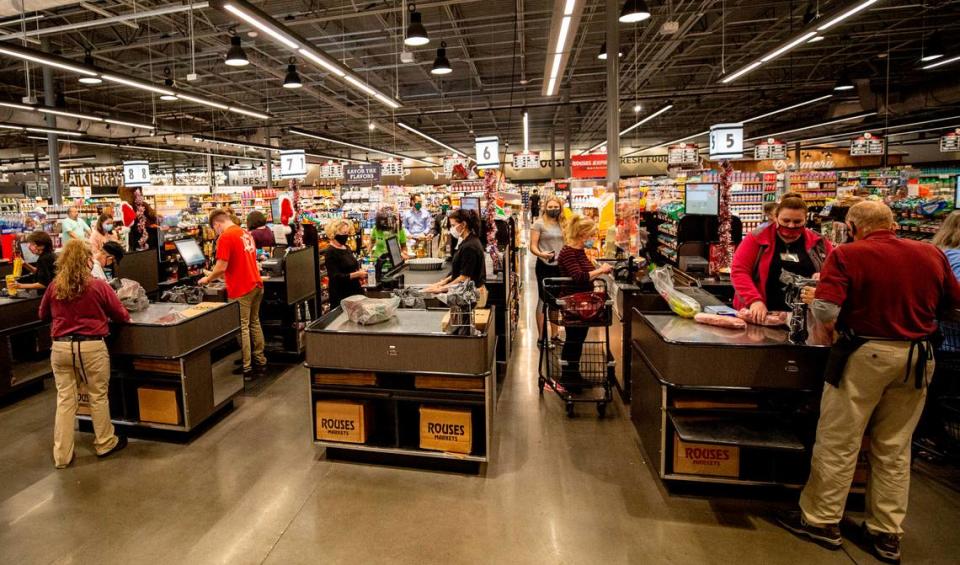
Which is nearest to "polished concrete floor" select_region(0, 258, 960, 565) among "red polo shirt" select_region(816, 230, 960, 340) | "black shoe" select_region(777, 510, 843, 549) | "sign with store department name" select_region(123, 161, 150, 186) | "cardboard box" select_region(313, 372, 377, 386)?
"black shoe" select_region(777, 510, 843, 549)

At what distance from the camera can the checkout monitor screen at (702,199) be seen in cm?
743

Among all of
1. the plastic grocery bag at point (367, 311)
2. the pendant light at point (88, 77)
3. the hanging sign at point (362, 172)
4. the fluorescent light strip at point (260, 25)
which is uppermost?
the pendant light at point (88, 77)

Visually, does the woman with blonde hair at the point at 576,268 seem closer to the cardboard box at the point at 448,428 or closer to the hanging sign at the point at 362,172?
the cardboard box at the point at 448,428

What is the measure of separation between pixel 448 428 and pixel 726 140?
1347cm

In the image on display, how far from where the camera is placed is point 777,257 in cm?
366

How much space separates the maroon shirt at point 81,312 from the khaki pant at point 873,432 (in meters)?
4.87

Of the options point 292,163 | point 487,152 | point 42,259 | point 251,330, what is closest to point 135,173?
point 292,163

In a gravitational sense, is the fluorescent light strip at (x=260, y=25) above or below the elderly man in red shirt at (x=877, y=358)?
above

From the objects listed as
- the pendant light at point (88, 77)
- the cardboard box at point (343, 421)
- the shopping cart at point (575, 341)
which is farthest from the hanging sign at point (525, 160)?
the cardboard box at point (343, 421)

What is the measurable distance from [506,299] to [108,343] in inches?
148

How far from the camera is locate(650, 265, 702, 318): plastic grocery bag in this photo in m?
3.71

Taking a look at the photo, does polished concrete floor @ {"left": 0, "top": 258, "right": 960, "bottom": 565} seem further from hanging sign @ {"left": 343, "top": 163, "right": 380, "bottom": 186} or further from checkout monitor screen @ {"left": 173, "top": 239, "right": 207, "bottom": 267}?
hanging sign @ {"left": 343, "top": 163, "right": 380, "bottom": 186}

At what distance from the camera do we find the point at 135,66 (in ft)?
42.5

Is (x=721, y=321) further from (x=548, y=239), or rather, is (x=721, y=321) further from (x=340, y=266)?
(x=340, y=266)
